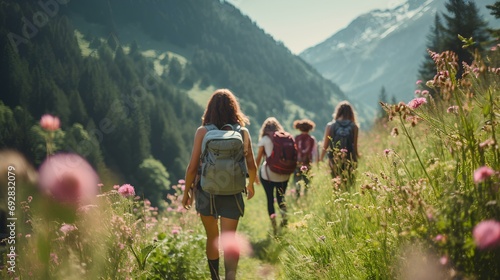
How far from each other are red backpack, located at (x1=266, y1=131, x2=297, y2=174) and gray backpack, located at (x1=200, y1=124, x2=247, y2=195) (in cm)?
232

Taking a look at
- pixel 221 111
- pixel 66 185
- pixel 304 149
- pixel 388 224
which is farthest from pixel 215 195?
pixel 304 149

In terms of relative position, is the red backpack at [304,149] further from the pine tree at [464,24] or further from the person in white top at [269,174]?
the pine tree at [464,24]

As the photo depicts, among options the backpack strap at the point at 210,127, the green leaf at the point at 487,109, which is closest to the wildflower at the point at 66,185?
the backpack strap at the point at 210,127

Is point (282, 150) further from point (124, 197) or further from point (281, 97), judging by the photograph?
point (281, 97)

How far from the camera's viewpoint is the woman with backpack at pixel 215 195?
10.8ft

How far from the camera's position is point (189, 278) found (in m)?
3.76

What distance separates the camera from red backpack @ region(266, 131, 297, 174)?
551 centimetres

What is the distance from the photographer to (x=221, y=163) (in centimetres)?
318

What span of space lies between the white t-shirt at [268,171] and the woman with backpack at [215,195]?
2044 mm

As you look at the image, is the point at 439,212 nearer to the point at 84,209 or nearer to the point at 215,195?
the point at 215,195

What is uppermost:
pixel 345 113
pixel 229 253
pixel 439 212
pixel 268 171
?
pixel 345 113

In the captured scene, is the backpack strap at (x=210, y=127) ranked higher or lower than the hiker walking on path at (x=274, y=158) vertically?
higher

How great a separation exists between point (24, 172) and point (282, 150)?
367 centimetres

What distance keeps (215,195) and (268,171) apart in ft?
7.94
